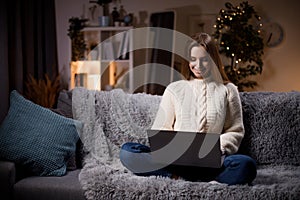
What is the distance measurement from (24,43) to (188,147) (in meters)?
2.94

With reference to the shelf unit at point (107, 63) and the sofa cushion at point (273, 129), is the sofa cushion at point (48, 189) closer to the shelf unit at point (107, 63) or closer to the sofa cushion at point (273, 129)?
the sofa cushion at point (273, 129)

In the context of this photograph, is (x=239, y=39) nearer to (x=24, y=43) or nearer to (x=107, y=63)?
(x=107, y=63)

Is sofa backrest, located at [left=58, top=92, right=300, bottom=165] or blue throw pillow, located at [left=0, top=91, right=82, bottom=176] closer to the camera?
blue throw pillow, located at [left=0, top=91, right=82, bottom=176]

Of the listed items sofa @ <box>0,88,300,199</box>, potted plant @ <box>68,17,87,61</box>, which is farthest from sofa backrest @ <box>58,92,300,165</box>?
potted plant @ <box>68,17,87,61</box>

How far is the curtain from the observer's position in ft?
12.3

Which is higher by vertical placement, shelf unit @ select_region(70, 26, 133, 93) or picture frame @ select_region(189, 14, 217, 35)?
picture frame @ select_region(189, 14, 217, 35)

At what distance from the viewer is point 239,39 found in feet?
14.2

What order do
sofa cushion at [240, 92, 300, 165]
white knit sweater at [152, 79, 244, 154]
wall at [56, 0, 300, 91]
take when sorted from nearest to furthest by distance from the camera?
1. white knit sweater at [152, 79, 244, 154]
2. sofa cushion at [240, 92, 300, 165]
3. wall at [56, 0, 300, 91]

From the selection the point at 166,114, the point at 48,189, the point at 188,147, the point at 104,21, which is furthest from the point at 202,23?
the point at 48,189

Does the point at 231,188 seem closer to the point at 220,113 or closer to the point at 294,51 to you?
the point at 220,113

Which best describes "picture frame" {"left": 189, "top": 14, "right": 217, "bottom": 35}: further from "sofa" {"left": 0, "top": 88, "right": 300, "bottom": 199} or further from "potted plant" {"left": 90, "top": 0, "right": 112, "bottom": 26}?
"sofa" {"left": 0, "top": 88, "right": 300, "bottom": 199}

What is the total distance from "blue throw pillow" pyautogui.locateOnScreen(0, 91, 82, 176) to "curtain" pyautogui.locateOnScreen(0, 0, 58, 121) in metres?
1.74

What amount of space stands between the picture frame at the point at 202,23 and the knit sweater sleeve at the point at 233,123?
9.14 feet

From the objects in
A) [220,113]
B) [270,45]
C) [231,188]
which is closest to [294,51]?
[270,45]
